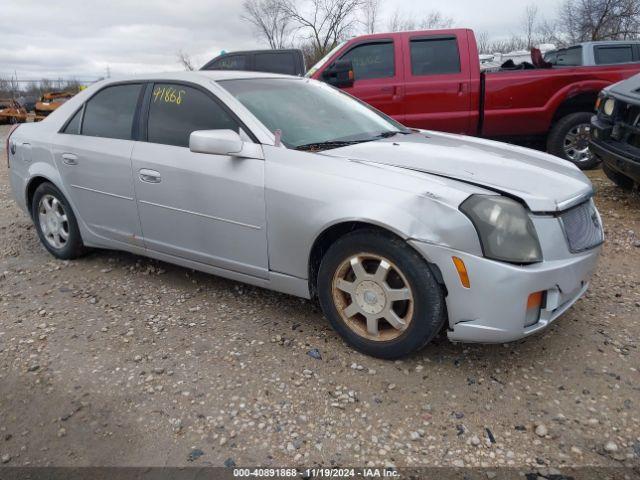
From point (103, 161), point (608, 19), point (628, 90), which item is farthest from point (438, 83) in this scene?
point (608, 19)

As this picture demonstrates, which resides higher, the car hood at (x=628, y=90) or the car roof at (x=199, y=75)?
the car roof at (x=199, y=75)

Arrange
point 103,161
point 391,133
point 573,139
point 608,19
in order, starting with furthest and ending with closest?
1. point 608,19
2. point 573,139
3. point 103,161
4. point 391,133

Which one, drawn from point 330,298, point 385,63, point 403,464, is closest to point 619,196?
point 385,63

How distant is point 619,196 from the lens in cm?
580

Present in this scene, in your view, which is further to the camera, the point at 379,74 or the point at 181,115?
the point at 379,74

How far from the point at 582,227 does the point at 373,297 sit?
117 centimetres

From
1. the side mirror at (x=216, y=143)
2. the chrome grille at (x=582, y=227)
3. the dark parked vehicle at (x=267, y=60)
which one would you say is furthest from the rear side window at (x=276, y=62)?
the chrome grille at (x=582, y=227)

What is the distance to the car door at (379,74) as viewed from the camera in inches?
265

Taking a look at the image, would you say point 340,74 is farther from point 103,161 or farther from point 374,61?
point 103,161

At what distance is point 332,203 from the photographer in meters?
2.73

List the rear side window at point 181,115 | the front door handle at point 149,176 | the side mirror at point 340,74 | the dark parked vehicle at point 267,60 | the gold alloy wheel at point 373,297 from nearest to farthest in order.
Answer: the gold alloy wheel at point 373,297 → the rear side window at point 181,115 → the front door handle at point 149,176 → the side mirror at point 340,74 → the dark parked vehicle at point 267,60

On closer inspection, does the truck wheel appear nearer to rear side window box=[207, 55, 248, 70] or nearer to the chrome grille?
the chrome grille

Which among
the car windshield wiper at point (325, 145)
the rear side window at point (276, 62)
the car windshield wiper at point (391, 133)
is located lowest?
the car windshield wiper at point (325, 145)

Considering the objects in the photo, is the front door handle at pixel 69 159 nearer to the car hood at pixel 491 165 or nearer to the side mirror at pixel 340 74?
the car hood at pixel 491 165
